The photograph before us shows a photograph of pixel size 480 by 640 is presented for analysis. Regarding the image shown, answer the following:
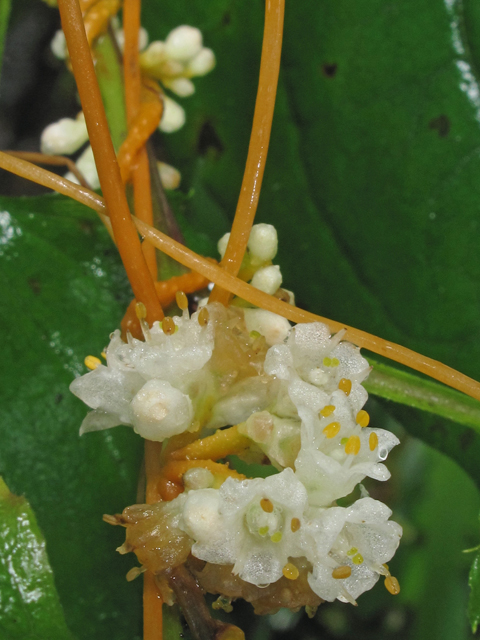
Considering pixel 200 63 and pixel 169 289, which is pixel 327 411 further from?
pixel 200 63

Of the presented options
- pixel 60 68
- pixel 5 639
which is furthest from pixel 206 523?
pixel 60 68

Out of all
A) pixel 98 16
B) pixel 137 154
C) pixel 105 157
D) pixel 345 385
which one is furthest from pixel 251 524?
pixel 98 16

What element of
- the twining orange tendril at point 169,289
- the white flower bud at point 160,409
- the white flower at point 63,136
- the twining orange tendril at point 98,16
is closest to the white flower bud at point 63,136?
the white flower at point 63,136

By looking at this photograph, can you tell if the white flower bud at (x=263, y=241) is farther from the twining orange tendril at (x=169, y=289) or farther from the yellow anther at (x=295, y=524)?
the yellow anther at (x=295, y=524)

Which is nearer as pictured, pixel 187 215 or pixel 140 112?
pixel 140 112

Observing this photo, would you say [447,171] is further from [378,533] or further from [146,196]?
[378,533]
